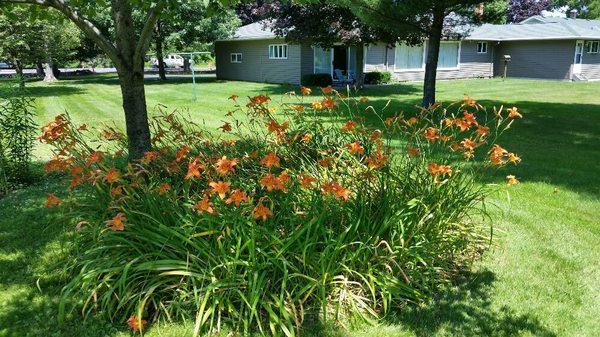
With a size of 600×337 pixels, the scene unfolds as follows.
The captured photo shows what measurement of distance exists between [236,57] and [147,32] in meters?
25.9

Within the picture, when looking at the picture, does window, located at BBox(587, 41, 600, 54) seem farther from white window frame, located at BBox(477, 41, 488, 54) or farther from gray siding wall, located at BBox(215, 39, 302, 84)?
gray siding wall, located at BBox(215, 39, 302, 84)

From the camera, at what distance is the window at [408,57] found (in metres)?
26.8

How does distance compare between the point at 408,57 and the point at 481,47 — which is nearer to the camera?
the point at 408,57

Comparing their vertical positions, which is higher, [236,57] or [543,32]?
[543,32]

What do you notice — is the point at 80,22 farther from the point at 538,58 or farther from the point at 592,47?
the point at 592,47

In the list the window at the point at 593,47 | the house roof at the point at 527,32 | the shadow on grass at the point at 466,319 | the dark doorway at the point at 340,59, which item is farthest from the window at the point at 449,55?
the shadow on grass at the point at 466,319

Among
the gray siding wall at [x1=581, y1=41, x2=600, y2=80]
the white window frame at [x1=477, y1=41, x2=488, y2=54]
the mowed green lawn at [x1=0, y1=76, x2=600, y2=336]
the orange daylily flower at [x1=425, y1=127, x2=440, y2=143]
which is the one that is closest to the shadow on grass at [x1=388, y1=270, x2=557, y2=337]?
the mowed green lawn at [x1=0, y1=76, x2=600, y2=336]

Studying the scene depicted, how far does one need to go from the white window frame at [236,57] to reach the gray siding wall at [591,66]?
66.2 ft

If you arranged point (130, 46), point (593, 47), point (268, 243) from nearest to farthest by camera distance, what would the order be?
1. point (268, 243)
2. point (130, 46)
3. point (593, 47)

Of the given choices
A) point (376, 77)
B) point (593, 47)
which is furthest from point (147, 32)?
point (593, 47)

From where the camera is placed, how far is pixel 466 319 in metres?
3.16

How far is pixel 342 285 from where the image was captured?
3.28m

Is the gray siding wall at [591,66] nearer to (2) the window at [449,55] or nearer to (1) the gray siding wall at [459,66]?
(1) the gray siding wall at [459,66]

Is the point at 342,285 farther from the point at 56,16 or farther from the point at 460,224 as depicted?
the point at 56,16
